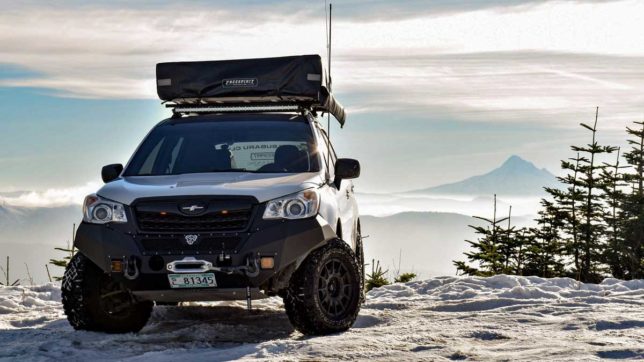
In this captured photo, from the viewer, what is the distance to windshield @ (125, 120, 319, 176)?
9.09 meters

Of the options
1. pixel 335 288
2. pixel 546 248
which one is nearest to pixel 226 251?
pixel 335 288

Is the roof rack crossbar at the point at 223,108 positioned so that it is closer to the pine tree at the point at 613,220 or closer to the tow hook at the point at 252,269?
the tow hook at the point at 252,269

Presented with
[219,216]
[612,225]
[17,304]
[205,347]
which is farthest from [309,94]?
[612,225]

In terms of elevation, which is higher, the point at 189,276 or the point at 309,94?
the point at 309,94

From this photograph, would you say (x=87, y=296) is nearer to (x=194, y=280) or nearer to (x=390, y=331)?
(x=194, y=280)

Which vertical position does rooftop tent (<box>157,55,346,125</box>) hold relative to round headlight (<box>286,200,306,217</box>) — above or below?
above

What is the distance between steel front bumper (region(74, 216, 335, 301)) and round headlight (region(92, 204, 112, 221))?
0.07m

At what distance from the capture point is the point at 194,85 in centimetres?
A: 1015

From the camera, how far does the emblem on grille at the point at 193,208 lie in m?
7.80

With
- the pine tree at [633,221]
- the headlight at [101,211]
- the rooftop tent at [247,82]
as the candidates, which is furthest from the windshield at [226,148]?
the pine tree at [633,221]

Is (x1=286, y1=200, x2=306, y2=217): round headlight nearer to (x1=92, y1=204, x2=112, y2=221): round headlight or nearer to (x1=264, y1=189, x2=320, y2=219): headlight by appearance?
(x1=264, y1=189, x2=320, y2=219): headlight

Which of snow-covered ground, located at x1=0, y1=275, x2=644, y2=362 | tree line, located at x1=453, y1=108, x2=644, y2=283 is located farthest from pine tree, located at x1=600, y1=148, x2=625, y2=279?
snow-covered ground, located at x1=0, y1=275, x2=644, y2=362

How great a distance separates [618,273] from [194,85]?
96.8 feet

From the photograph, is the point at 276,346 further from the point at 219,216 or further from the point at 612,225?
the point at 612,225
